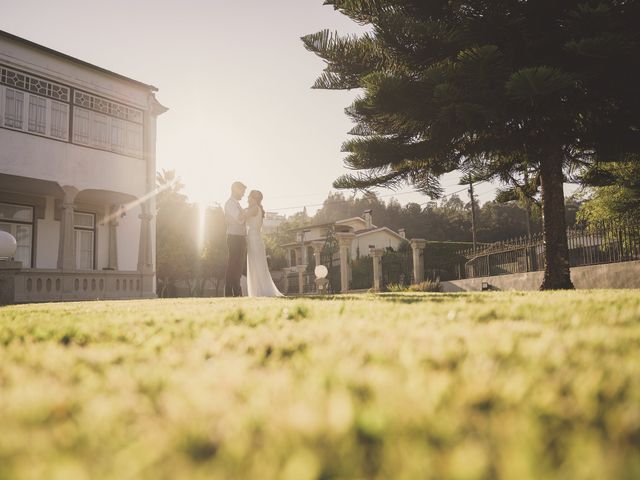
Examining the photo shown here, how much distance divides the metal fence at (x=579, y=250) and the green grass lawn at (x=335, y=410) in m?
10.6

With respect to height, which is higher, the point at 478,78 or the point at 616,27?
the point at 616,27

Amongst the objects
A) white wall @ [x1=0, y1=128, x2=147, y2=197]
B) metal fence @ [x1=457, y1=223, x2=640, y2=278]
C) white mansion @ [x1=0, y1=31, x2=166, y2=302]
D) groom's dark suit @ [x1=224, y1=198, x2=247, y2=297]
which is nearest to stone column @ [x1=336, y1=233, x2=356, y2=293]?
metal fence @ [x1=457, y1=223, x2=640, y2=278]

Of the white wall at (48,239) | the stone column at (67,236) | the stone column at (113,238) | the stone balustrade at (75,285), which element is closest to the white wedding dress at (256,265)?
the stone balustrade at (75,285)

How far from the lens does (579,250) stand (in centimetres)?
1182

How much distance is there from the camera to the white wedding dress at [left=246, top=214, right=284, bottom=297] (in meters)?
9.71

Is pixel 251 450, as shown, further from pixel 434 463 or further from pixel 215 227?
pixel 215 227

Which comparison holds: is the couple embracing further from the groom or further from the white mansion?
the white mansion

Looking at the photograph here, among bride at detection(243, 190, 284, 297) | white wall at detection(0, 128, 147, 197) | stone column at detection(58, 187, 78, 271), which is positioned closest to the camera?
bride at detection(243, 190, 284, 297)

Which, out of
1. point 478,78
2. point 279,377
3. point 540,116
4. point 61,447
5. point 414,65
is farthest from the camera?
point 414,65

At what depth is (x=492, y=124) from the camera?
854cm

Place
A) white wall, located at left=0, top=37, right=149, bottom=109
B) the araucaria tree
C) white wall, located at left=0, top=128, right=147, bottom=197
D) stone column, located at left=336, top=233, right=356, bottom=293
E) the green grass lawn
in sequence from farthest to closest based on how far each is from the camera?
stone column, located at left=336, top=233, right=356, bottom=293 < white wall, located at left=0, top=37, right=149, bottom=109 < white wall, located at left=0, top=128, right=147, bottom=197 < the araucaria tree < the green grass lawn

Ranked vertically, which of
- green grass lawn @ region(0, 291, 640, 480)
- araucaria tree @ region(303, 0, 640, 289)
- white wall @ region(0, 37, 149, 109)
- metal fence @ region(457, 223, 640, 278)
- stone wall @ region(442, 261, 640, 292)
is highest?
white wall @ region(0, 37, 149, 109)

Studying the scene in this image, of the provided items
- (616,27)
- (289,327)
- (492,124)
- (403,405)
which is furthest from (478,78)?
(403,405)

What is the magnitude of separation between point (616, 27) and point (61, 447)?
31.1 feet
